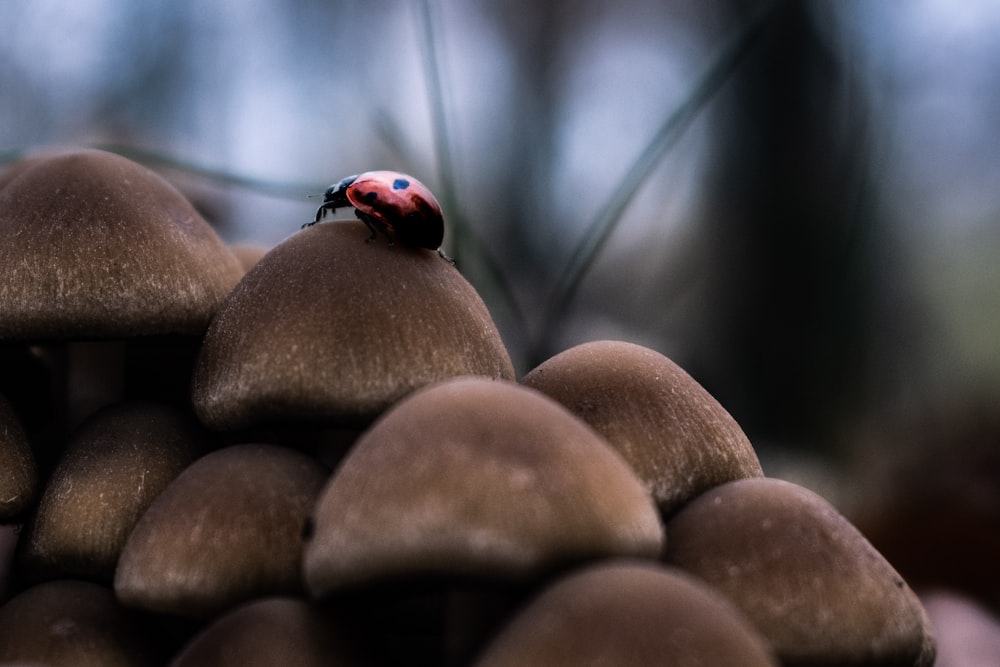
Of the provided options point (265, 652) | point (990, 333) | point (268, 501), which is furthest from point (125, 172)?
point (990, 333)

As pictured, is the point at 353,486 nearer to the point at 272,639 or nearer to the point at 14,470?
the point at 272,639

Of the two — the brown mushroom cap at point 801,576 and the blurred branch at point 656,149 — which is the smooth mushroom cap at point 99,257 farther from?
the blurred branch at point 656,149

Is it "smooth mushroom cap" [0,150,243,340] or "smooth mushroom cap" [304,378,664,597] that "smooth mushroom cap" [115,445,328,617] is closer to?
"smooth mushroom cap" [304,378,664,597]

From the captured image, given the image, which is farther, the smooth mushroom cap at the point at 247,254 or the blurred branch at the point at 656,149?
the blurred branch at the point at 656,149

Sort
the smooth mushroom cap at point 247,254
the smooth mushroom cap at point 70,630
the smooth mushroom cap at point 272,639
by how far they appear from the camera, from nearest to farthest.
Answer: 1. the smooth mushroom cap at point 272,639
2. the smooth mushroom cap at point 70,630
3. the smooth mushroom cap at point 247,254

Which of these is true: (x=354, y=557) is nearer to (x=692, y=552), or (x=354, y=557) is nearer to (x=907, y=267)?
(x=692, y=552)

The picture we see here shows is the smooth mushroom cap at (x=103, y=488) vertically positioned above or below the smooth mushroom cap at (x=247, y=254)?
below

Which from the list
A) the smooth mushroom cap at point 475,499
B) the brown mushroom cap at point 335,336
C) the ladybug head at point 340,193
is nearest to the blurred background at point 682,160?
the ladybug head at point 340,193

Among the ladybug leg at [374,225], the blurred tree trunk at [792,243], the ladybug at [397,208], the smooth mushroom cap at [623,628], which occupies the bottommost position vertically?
the blurred tree trunk at [792,243]
